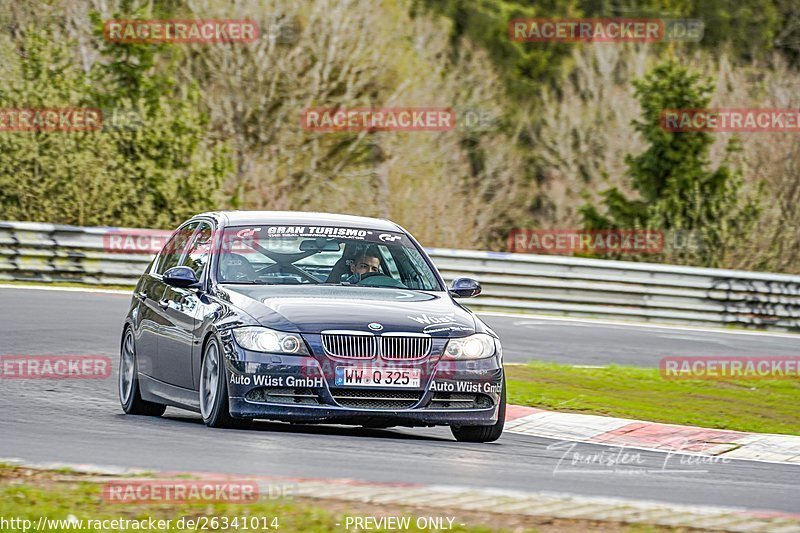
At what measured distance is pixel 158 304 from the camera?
11438 mm

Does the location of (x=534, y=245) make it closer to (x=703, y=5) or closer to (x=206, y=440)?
(x=703, y=5)

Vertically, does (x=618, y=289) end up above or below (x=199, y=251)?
below

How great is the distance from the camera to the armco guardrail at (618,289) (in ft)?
79.5

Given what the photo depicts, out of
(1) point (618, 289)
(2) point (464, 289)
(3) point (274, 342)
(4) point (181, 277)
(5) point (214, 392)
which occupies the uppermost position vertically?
(4) point (181, 277)

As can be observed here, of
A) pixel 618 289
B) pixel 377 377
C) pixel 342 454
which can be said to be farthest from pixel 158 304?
pixel 618 289

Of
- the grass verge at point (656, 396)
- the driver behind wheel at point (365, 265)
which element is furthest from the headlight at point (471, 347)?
the grass verge at point (656, 396)

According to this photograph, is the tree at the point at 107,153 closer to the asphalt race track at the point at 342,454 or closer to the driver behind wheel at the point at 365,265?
the asphalt race track at the point at 342,454

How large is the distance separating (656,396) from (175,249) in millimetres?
5218

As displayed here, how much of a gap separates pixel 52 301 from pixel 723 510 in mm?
13819

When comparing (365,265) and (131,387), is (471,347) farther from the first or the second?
(131,387)

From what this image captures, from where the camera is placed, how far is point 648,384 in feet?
52.0

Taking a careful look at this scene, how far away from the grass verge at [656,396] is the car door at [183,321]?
3.54 meters

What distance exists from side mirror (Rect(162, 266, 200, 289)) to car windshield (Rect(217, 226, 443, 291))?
0.19 m

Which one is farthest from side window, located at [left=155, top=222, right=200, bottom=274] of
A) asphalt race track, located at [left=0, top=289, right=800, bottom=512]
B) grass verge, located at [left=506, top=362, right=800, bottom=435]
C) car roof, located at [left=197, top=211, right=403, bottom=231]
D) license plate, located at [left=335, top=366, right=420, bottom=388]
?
grass verge, located at [left=506, top=362, right=800, bottom=435]
